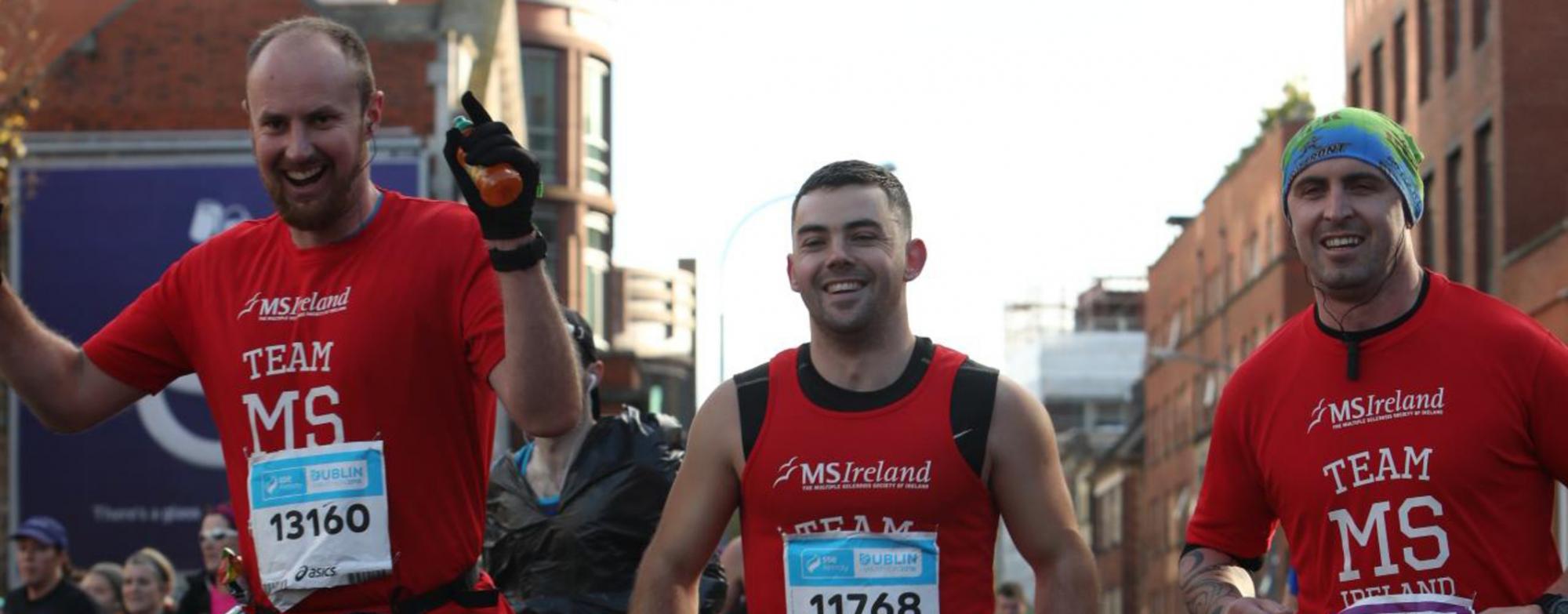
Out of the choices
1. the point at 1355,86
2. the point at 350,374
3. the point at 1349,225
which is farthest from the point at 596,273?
the point at 350,374

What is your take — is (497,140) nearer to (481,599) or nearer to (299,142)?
(299,142)

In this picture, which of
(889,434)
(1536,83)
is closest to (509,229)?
(889,434)

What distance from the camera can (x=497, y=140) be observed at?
17.4ft

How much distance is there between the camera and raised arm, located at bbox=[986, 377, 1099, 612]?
7.00m

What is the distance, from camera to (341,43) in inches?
237

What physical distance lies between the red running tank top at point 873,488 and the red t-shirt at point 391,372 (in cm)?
111

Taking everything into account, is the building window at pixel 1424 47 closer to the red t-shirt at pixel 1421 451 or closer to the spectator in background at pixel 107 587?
the spectator in background at pixel 107 587

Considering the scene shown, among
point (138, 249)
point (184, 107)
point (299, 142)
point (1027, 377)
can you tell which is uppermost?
point (1027, 377)

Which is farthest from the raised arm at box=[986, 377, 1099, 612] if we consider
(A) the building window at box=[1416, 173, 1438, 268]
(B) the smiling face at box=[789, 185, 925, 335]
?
(A) the building window at box=[1416, 173, 1438, 268]

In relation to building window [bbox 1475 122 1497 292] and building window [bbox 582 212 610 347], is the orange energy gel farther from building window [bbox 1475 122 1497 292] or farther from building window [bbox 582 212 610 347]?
building window [bbox 582 212 610 347]

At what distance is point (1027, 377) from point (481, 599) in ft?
404

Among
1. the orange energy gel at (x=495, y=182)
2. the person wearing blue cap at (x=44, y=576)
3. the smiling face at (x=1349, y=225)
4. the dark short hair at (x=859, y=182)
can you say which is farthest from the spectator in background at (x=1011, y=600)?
the orange energy gel at (x=495, y=182)

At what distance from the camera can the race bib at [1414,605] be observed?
6.27 metres

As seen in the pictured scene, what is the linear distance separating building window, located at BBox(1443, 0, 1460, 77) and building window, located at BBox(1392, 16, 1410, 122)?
14.2 ft
